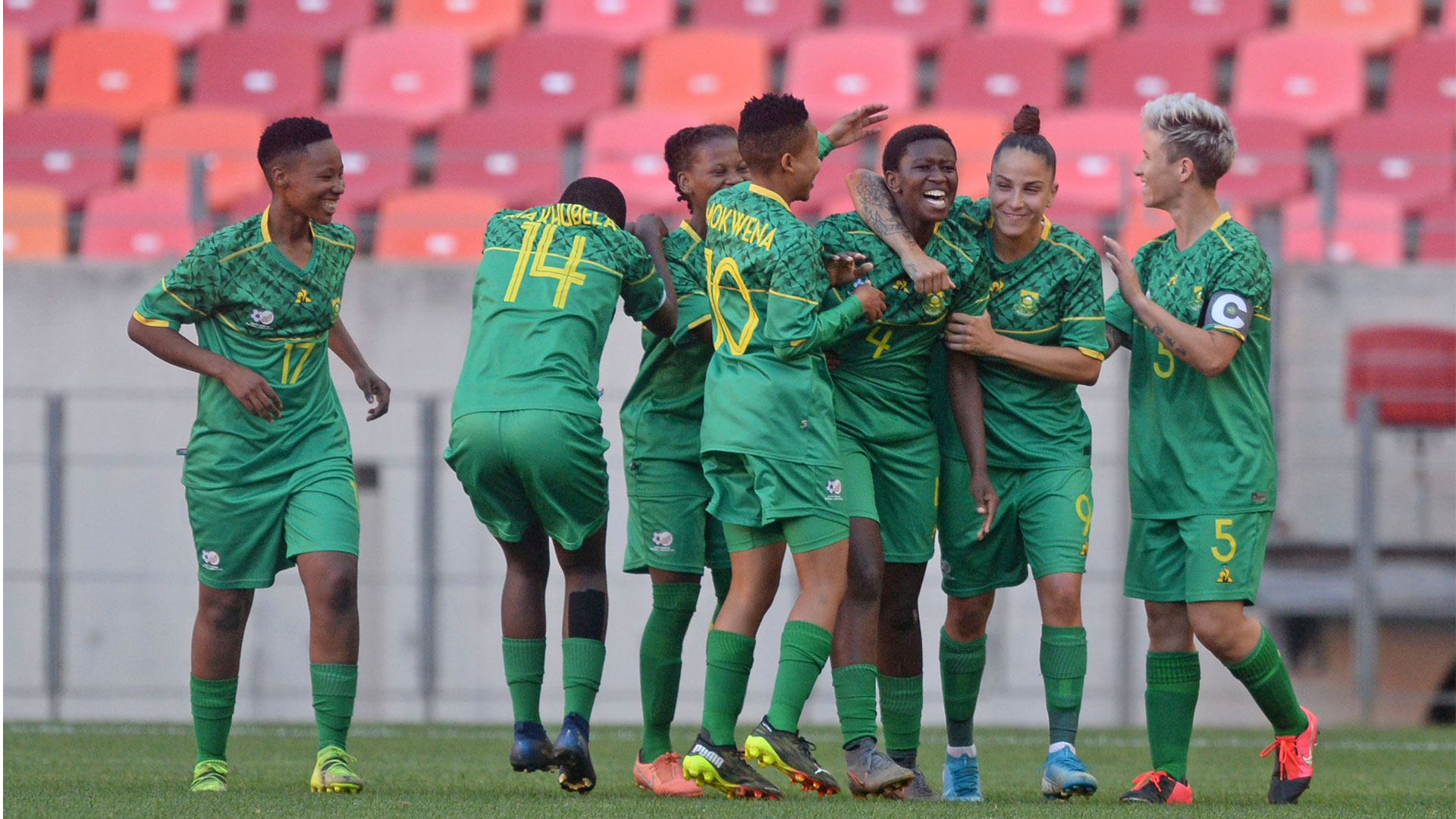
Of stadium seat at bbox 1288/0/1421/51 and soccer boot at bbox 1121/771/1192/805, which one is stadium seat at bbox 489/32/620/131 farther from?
soccer boot at bbox 1121/771/1192/805

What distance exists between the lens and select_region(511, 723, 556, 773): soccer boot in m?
4.51

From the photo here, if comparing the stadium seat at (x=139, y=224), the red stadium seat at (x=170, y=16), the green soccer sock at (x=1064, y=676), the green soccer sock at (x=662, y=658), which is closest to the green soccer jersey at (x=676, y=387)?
the green soccer sock at (x=662, y=658)

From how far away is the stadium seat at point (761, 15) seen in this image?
1388cm

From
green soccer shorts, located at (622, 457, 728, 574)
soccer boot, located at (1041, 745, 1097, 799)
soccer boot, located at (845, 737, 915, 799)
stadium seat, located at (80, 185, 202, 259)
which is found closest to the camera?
soccer boot, located at (845, 737, 915, 799)

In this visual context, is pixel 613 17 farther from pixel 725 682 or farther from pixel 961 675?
pixel 725 682

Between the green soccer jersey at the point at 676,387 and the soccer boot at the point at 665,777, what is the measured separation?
0.88 meters

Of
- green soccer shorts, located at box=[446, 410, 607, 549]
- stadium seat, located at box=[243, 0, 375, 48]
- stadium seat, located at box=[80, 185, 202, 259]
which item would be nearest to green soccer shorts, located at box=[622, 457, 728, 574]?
green soccer shorts, located at box=[446, 410, 607, 549]

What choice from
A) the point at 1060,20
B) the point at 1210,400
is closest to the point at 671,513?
the point at 1210,400

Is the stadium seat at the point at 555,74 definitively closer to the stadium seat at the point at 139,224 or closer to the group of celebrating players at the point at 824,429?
the stadium seat at the point at 139,224

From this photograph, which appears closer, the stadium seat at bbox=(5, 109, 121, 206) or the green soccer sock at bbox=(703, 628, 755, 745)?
the green soccer sock at bbox=(703, 628, 755, 745)

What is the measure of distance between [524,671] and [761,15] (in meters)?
10.0

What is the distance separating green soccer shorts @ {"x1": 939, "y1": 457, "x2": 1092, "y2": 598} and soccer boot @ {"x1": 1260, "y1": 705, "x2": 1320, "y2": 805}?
76 centimetres

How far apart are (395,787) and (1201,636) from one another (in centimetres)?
234

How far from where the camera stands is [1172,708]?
4.78 metres
